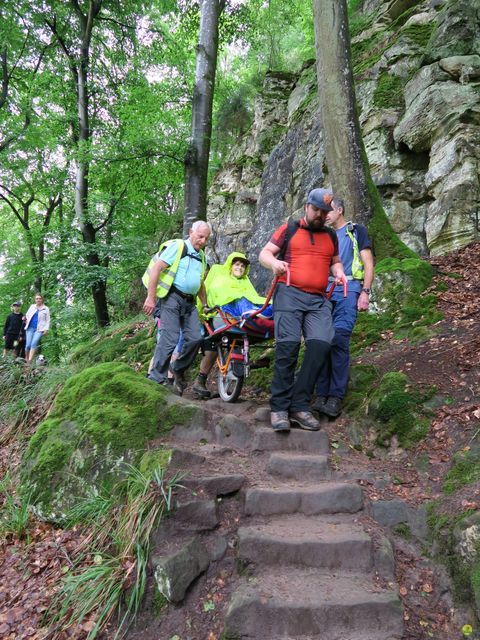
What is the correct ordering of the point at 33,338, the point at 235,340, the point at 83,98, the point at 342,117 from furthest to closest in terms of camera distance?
the point at 83,98, the point at 33,338, the point at 342,117, the point at 235,340

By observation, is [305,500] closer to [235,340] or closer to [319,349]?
[319,349]

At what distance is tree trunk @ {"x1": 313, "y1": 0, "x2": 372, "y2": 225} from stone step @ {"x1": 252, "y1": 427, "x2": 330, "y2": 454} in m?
3.93

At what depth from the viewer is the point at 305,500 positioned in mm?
3305

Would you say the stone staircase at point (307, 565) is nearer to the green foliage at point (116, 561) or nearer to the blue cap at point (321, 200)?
the green foliage at point (116, 561)

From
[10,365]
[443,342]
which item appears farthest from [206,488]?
[10,365]

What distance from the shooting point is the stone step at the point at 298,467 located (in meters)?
3.63

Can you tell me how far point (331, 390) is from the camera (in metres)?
4.62

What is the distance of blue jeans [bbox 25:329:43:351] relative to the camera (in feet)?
35.1

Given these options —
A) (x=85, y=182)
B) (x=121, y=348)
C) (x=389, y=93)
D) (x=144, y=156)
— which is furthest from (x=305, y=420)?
(x=85, y=182)

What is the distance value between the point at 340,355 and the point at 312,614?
2582 mm

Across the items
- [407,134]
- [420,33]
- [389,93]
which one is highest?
[420,33]

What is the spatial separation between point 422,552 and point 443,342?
8.31ft

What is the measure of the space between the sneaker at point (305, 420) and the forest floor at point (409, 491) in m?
0.33

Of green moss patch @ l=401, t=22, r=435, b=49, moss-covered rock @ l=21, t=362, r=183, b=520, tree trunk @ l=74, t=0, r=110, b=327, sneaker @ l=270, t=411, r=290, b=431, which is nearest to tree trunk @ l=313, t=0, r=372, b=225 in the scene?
sneaker @ l=270, t=411, r=290, b=431
